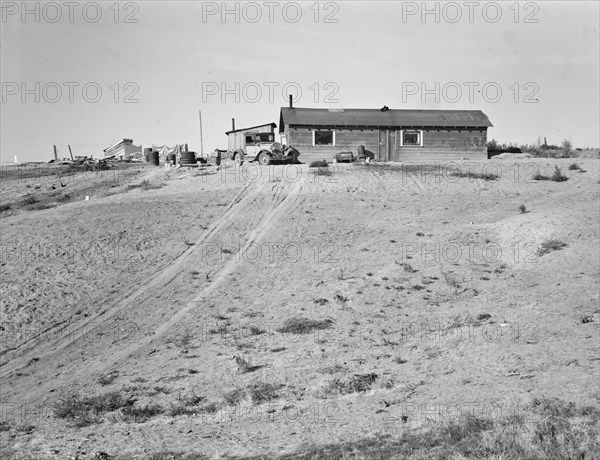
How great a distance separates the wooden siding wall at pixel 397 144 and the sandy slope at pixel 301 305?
10.0 metres

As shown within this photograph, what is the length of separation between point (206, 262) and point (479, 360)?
10321 millimetres

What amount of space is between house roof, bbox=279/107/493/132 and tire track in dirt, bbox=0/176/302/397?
10974mm

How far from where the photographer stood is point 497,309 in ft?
52.3

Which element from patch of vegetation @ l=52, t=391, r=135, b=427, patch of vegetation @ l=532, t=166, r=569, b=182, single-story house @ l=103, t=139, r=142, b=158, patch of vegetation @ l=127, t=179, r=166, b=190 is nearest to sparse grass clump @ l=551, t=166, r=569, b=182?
patch of vegetation @ l=532, t=166, r=569, b=182

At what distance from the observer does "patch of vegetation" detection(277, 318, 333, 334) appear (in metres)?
15.5

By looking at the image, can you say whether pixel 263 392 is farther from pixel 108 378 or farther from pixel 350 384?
Answer: pixel 108 378

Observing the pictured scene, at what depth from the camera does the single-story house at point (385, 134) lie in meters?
38.9

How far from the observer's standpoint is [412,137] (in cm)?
3994

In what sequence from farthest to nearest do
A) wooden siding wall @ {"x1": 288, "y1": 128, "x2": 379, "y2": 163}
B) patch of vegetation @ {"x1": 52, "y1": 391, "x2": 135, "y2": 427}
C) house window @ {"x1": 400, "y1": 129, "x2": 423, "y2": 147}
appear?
1. house window @ {"x1": 400, "y1": 129, "x2": 423, "y2": 147}
2. wooden siding wall @ {"x1": 288, "y1": 128, "x2": 379, "y2": 163}
3. patch of vegetation @ {"x1": 52, "y1": 391, "x2": 135, "y2": 427}

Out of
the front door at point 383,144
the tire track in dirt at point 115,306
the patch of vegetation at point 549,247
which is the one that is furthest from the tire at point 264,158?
the patch of vegetation at point 549,247

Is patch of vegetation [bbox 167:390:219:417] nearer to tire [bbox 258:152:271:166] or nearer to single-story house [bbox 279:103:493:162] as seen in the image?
tire [bbox 258:152:271:166]

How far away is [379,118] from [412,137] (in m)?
2.29

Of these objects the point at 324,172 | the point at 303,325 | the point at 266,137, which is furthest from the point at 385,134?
the point at 303,325

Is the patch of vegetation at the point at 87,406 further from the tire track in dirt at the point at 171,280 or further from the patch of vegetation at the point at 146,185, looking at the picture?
the patch of vegetation at the point at 146,185
